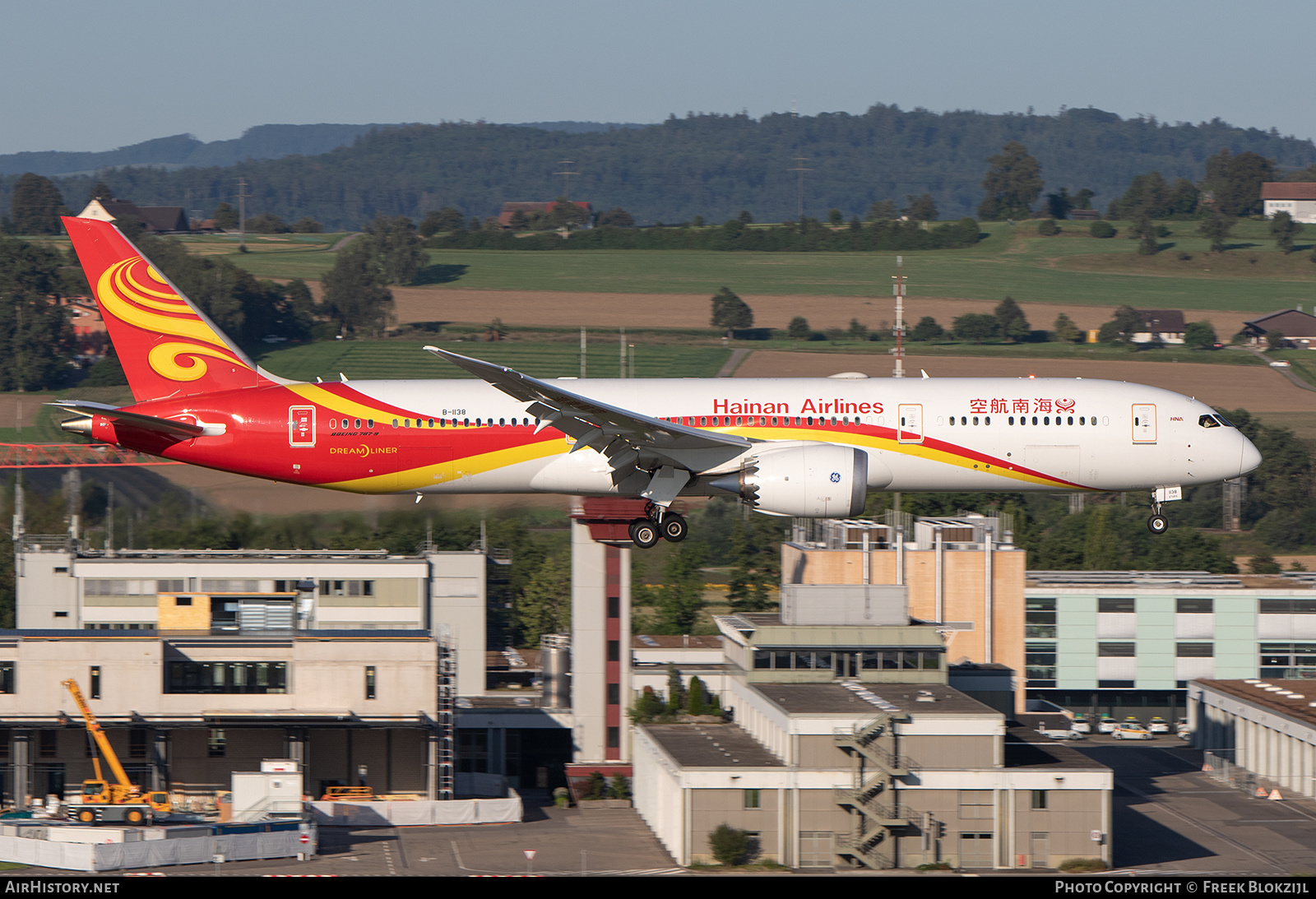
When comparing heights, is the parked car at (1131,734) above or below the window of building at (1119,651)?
below

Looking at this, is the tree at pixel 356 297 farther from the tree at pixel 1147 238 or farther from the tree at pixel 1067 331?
the tree at pixel 1147 238

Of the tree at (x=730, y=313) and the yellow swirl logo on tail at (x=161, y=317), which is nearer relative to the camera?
the yellow swirl logo on tail at (x=161, y=317)

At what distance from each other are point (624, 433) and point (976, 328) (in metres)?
113

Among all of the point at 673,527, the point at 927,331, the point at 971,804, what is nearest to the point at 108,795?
the point at 673,527

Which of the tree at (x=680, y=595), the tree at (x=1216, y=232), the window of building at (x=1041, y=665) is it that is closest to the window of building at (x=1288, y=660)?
the window of building at (x=1041, y=665)

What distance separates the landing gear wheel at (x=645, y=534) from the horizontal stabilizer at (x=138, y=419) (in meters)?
11.4

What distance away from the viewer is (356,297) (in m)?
144

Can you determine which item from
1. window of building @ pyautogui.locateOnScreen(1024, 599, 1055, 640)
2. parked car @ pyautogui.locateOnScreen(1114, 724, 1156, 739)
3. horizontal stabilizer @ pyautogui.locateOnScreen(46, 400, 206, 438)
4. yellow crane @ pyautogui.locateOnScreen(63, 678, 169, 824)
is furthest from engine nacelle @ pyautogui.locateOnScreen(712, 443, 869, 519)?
parked car @ pyautogui.locateOnScreen(1114, 724, 1156, 739)

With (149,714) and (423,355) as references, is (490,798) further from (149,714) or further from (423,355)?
(423,355)

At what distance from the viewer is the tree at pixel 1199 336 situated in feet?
477

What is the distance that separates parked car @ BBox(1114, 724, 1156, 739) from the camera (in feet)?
249

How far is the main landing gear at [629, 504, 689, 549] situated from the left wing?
1.07m

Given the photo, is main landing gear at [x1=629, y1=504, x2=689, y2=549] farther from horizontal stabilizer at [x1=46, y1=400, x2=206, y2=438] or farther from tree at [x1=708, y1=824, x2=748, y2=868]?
tree at [x1=708, y1=824, x2=748, y2=868]

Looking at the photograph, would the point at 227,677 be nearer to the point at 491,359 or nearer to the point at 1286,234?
the point at 491,359
